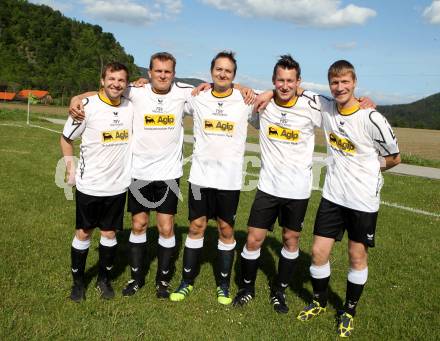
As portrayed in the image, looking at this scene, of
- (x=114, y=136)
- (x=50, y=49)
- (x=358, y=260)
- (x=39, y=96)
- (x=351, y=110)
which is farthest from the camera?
(x=50, y=49)

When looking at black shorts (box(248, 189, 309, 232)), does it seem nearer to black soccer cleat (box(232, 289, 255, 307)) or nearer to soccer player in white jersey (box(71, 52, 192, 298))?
black soccer cleat (box(232, 289, 255, 307))

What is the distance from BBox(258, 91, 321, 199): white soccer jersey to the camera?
454 cm

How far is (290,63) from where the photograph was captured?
14.5ft

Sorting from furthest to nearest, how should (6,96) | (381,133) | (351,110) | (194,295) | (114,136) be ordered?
1. (6,96)
2. (194,295)
3. (114,136)
4. (351,110)
5. (381,133)

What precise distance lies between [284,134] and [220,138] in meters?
0.69

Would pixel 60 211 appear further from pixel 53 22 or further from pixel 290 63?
pixel 53 22

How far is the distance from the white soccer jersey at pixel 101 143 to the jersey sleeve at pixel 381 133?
248 centimetres

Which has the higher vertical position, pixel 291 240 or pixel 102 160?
pixel 102 160

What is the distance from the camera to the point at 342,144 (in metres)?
4.31

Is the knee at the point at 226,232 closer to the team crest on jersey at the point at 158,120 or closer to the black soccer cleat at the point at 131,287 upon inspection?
the black soccer cleat at the point at 131,287

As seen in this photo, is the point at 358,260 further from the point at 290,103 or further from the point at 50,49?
the point at 50,49

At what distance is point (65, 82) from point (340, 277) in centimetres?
10351

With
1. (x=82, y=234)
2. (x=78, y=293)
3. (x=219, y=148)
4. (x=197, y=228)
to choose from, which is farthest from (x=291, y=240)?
(x=78, y=293)

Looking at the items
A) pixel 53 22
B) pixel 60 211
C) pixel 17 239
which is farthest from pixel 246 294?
pixel 53 22
